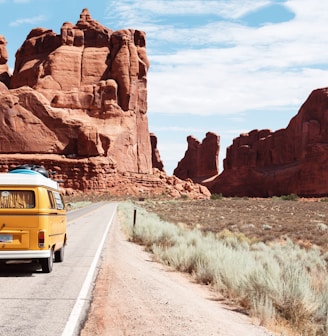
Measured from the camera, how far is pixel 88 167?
93.8m

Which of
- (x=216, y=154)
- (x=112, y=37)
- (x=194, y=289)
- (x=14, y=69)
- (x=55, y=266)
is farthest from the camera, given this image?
(x=216, y=154)

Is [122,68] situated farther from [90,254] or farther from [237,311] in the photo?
[237,311]

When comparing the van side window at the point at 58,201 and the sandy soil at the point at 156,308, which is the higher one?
the van side window at the point at 58,201

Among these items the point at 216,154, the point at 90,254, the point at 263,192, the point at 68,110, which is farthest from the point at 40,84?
the point at 90,254

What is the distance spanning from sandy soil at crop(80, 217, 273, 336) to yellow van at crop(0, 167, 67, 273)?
141 cm

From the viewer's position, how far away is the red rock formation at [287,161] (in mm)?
114125

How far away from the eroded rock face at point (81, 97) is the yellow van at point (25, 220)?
8335 cm

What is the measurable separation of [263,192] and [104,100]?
43.1 meters

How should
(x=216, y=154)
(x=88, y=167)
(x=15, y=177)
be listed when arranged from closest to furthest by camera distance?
(x=15, y=177) < (x=88, y=167) < (x=216, y=154)

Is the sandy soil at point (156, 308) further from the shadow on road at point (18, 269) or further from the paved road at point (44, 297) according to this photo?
the shadow on road at point (18, 269)

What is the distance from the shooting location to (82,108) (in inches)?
4065

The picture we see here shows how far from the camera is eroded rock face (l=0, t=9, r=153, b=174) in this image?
3748 inches

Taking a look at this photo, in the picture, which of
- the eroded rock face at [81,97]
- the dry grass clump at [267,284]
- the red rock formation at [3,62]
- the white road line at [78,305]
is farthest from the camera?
the red rock formation at [3,62]

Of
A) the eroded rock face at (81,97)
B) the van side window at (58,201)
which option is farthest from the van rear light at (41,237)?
the eroded rock face at (81,97)
